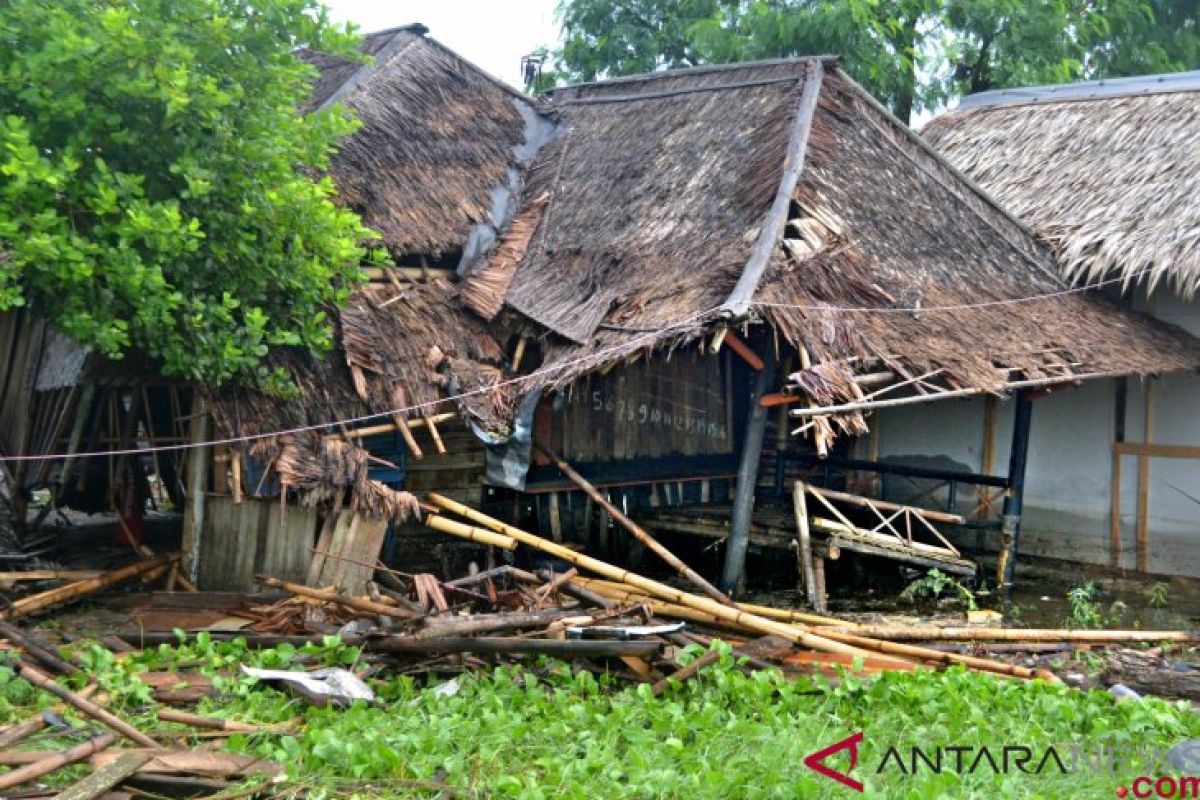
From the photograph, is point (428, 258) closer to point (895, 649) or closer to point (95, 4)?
point (95, 4)

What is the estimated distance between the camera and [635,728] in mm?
6137

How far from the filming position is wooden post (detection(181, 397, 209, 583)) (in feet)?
31.8

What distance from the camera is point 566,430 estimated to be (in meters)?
Answer: 11.4

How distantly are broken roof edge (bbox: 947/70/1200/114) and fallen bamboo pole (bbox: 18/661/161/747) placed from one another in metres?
13.1

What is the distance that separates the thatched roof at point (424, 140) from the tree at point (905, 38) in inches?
198

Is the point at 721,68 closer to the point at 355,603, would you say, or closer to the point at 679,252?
the point at 679,252

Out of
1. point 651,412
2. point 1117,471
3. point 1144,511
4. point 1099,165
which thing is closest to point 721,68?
point 651,412

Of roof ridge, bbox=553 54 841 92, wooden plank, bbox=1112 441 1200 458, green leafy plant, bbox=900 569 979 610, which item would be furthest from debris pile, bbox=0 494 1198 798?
roof ridge, bbox=553 54 841 92

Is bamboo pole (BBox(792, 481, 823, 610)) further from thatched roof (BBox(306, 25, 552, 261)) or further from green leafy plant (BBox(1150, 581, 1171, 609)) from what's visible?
thatched roof (BBox(306, 25, 552, 261))

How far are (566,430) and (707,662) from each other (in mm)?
4406

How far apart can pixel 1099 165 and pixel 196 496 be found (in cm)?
988

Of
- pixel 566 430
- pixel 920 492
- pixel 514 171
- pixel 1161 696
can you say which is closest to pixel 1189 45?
pixel 920 492

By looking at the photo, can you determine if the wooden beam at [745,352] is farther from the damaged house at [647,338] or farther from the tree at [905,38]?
the tree at [905,38]

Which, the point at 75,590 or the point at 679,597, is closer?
the point at 679,597
